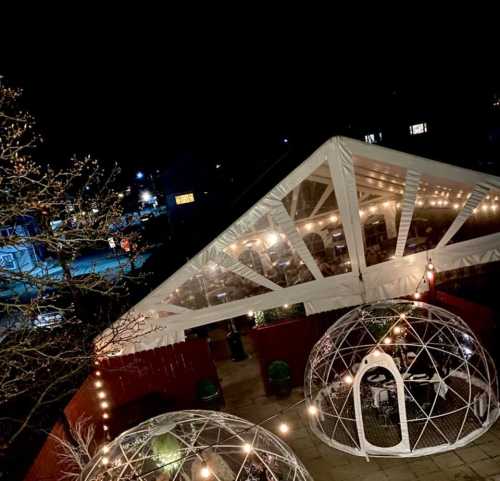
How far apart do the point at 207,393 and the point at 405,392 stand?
16.0 feet

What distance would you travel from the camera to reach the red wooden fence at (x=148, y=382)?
9.77 m

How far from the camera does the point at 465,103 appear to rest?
94.9ft

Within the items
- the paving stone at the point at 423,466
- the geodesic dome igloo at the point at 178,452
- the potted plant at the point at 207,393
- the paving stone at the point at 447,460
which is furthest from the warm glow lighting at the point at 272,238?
the paving stone at the point at 447,460

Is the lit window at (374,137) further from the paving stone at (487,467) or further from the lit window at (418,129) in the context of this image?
the paving stone at (487,467)

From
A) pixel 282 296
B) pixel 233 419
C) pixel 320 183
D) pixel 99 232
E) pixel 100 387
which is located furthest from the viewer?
pixel 100 387

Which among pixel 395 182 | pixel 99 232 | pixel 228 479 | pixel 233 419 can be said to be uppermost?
pixel 99 232

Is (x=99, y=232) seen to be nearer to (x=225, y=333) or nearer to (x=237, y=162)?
(x=225, y=333)

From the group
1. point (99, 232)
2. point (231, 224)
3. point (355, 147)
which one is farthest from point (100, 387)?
point (355, 147)

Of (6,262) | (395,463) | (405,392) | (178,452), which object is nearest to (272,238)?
(405,392)

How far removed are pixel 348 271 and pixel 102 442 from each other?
7.25 metres

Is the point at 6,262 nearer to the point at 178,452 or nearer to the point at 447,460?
the point at 178,452

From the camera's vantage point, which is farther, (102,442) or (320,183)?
(102,442)

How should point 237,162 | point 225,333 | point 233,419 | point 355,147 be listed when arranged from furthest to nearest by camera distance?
point 237,162
point 225,333
point 355,147
point 233,419

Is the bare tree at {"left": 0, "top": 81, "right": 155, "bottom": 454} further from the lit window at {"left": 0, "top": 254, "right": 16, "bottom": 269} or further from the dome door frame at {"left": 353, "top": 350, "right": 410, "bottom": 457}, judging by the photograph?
the dome door frame at {"left": 353, "top": 350, "right": 410, "bottom": 457}
